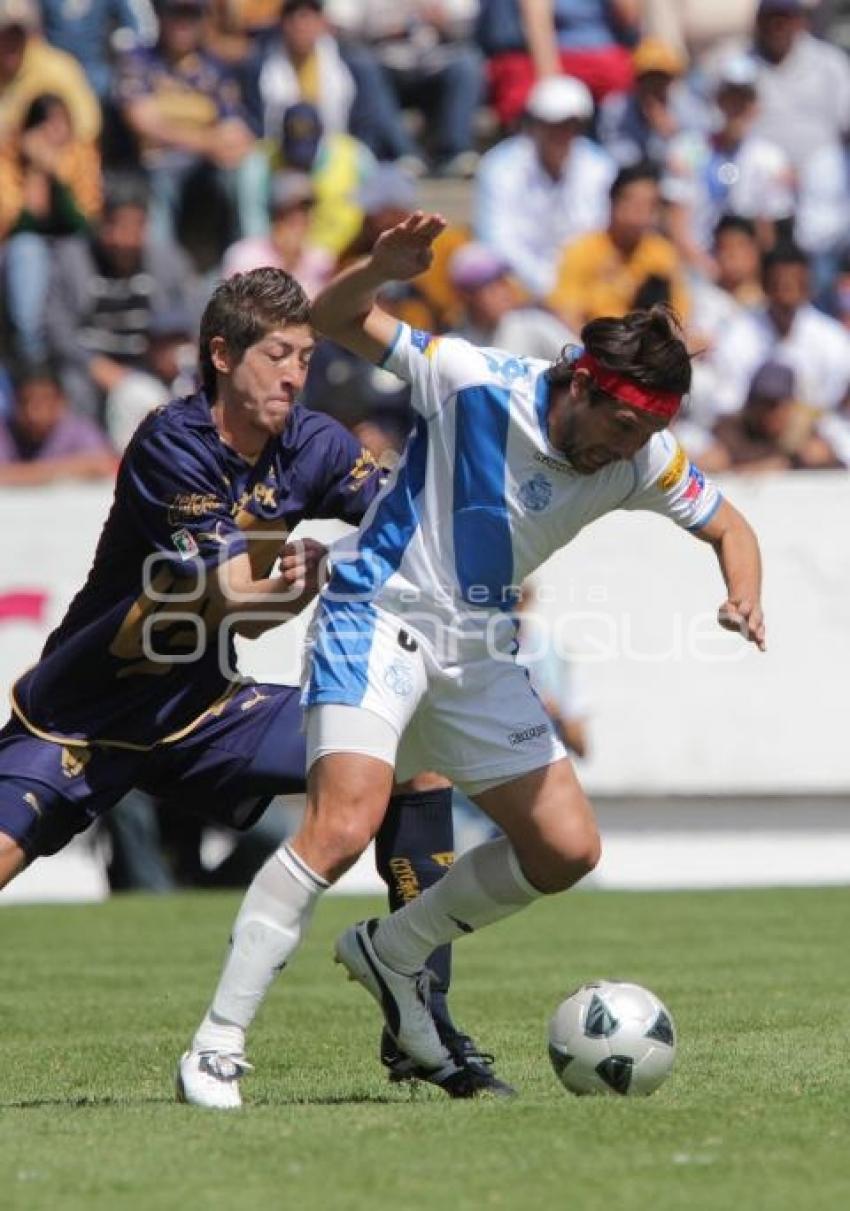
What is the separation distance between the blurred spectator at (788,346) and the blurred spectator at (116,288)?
143 inches

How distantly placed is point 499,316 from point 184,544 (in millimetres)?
8481

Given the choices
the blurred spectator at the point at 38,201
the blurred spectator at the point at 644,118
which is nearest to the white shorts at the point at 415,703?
the blurred spectator at the point at 38,201

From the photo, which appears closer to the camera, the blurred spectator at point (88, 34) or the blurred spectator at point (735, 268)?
the blurred spectator at point (735, 268)

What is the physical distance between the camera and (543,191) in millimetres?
16766

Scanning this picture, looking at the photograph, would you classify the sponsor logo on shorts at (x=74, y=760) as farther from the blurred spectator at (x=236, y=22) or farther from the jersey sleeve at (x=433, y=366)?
the blurred spectator at (x=236, y=22)

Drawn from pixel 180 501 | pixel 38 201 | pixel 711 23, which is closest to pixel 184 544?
pixel 180 501

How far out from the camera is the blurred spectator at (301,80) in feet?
58.5

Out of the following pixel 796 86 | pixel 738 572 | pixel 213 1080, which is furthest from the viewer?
pixel 796 86

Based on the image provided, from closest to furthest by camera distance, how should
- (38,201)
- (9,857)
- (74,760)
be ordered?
1. (9,857)
2. (74,760)
3. (38,201)

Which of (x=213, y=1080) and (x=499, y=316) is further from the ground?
(x=213, y=1080)

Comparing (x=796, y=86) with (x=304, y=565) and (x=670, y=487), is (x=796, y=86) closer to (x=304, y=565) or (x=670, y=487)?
(x=670, y=487)

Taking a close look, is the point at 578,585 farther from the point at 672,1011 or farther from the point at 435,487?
the point at 435,487

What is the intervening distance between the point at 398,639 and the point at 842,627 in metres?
8.33

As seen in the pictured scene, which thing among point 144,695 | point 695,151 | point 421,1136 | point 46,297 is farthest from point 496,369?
point 695,151
